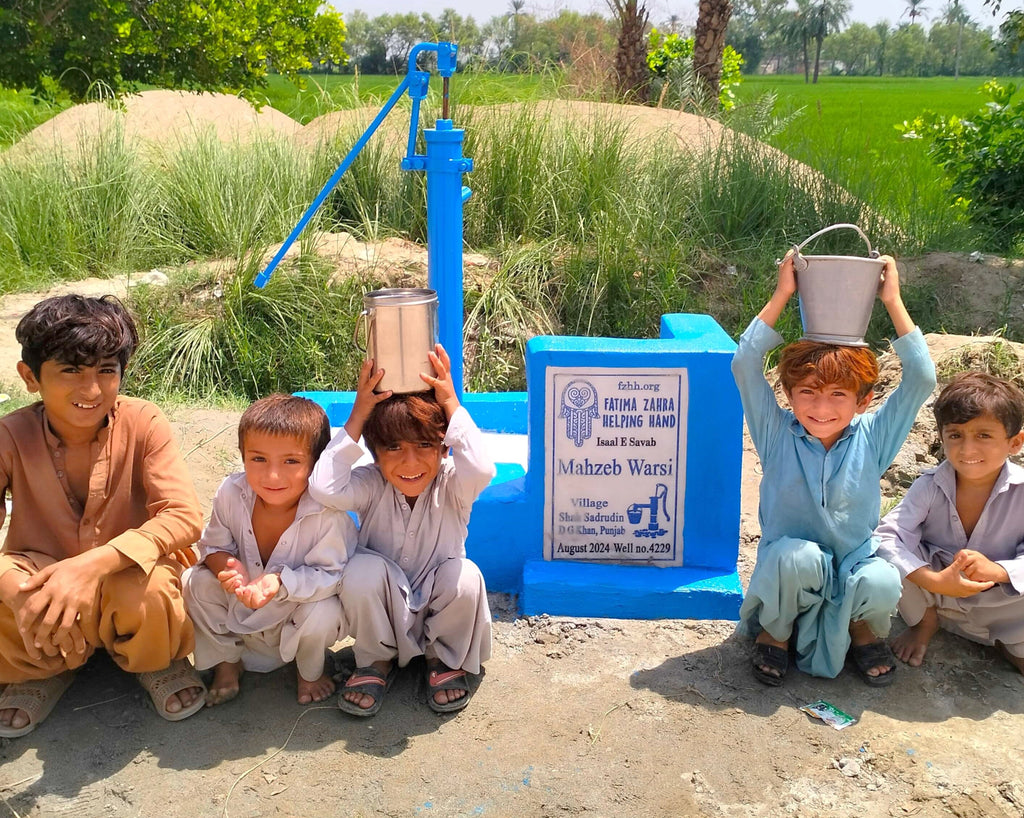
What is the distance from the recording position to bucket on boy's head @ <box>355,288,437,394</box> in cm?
244

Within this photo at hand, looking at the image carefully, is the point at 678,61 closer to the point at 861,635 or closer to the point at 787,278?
the point at 787,278

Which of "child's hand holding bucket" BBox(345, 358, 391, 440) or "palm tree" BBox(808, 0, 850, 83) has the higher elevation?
Result: "palm tree" BBox(808, 0, 850, 83)

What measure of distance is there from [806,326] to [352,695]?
5.09 ft

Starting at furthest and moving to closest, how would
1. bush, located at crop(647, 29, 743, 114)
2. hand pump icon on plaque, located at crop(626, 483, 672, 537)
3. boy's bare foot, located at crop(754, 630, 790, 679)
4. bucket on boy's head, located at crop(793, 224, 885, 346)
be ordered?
bush, located at crop(647, 29, 743, 114) < hand pump icon on plaque, located at crop(626, 483, 672, 537) < boy's bare foot, located at crop(754, 630, 790, 679) < bucket on boy's head, located at crop(793, 224, 885, 346)

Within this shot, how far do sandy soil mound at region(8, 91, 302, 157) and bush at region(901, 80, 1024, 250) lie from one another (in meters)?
4.90

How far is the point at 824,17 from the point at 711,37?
93671 mm

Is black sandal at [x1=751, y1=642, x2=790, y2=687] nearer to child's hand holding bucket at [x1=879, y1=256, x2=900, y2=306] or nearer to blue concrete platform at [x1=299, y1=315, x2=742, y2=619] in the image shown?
blue concrete platform at [x1=299, y1=315, x2=742, y2=619]

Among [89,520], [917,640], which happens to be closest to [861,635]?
[917,640]

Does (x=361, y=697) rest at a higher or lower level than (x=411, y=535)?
lower

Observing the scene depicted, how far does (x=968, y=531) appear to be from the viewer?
2.74m

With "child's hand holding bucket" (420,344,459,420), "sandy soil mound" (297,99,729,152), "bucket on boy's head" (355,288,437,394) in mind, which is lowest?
"child's hand holding bucket" (420,344,459,420)

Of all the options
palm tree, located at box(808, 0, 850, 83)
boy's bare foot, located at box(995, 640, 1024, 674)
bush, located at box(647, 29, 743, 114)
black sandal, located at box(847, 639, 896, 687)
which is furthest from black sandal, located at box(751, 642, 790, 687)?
palm tree, located at box(808, 0, 850, 83)

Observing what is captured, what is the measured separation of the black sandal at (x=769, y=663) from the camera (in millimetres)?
2660

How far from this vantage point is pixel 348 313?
5262 mm
